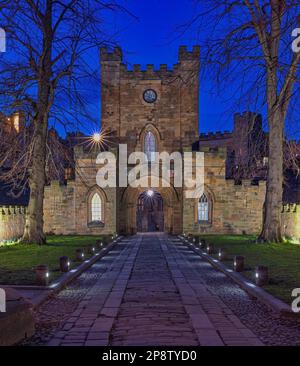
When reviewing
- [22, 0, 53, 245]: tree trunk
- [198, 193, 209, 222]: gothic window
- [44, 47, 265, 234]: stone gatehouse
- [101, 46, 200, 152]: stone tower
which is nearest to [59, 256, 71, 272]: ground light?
[22, 0, 53, 245]: tree trunk

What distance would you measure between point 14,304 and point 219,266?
9326 millimetres

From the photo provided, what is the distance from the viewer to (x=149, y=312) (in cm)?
868

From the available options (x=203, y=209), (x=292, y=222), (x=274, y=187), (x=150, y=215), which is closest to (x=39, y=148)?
(x=274, y=187)

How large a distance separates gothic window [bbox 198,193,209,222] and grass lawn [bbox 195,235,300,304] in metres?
13.2

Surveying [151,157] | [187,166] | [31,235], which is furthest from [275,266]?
[151,157]

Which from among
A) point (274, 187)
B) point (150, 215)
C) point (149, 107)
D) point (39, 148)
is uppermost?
point (149, 107)

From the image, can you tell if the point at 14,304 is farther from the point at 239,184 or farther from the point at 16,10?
the point at 239,184

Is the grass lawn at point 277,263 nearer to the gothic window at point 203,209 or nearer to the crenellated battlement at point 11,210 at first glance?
the crenellated battlement at point 11,210

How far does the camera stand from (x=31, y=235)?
74.5 ft

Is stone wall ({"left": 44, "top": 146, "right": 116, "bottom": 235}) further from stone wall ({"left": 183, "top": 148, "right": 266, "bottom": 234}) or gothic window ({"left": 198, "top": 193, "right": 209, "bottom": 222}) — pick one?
gothic window ({"left": 198, "top": 193, "right": 209, "bottom": 222})

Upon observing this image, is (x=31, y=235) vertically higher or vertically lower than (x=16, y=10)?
lower

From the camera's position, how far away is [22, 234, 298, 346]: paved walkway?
696cm

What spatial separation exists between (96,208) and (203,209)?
7358 millimetres

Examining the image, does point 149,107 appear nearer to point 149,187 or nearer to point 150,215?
point 149,187
